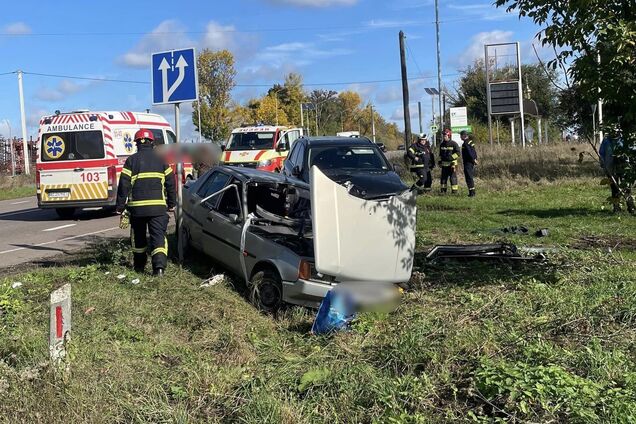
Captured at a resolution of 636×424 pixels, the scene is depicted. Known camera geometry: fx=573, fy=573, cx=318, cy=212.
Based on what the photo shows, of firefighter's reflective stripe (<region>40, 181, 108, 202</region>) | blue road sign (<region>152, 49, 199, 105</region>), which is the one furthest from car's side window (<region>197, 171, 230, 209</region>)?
firefighter's reflective stripe (<region>40, 181, 108, 202</region>)

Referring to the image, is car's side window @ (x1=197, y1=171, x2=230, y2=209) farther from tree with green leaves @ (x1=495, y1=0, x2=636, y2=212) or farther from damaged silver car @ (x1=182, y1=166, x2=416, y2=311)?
tree with green leaves @ (x1=495, y1=0, x2=636, y2=212)

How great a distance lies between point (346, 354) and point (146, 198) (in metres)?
3.88

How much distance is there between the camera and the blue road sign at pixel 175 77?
802 cm

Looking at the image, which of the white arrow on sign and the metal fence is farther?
the metal fence

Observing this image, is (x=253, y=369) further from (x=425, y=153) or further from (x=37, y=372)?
(x=425, y=153)

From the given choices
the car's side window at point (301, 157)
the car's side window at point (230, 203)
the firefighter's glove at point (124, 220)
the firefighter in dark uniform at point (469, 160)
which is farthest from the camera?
the firefighter in dark uniform at point (469, 160)

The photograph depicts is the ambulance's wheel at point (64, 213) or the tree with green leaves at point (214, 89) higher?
the tree with green leaves at point (214, 89)

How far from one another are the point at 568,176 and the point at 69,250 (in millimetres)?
14920

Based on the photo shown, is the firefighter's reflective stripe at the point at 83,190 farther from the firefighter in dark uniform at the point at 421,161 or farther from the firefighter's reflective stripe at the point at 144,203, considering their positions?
the firefighter in dark uniform at the point at 421,161

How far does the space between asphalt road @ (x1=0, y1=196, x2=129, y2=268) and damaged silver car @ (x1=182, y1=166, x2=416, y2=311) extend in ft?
14.0

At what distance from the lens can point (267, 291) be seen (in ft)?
19.6

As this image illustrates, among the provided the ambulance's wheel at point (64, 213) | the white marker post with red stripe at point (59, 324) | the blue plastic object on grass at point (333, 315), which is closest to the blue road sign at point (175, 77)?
the blue plastic object on grass at point (333, 315)

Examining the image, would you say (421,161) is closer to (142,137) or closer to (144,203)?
(142,137)

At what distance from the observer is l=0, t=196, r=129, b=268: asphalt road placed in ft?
32.7
